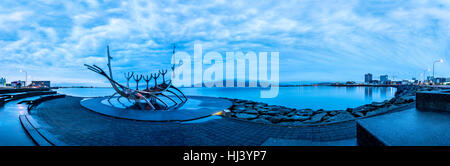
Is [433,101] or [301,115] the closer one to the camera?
[433,101]

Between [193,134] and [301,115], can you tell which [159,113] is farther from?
[301,115]

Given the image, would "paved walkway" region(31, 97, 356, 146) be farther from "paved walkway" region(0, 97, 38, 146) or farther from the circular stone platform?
the circular stone platform

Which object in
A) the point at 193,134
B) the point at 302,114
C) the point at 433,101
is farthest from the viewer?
the point at 302,114

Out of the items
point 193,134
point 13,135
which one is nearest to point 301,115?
point 193,134

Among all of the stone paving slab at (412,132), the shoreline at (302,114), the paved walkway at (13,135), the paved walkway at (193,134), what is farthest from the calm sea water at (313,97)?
the paved walkway at (13,135)

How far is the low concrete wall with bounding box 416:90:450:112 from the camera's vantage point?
4.14 meters

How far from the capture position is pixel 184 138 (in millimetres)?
4297

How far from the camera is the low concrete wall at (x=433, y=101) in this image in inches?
163

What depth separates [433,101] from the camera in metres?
4.43

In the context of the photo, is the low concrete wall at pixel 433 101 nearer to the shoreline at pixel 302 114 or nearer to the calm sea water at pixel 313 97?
the shoreline at pixel 302 114

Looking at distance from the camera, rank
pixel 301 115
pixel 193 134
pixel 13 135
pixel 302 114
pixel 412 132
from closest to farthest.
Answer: pixel 412 132 < pixel 13 135 < pixel 193 134 < pixel 301 115 < pixel 302 114

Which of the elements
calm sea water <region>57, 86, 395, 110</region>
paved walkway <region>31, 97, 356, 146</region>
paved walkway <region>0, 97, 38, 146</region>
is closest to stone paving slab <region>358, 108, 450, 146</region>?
paved walkway <region>31, 97, 356, 146</region>
